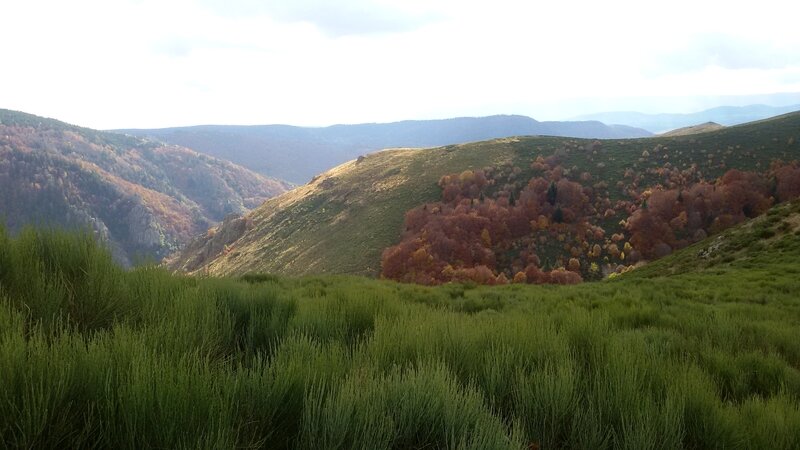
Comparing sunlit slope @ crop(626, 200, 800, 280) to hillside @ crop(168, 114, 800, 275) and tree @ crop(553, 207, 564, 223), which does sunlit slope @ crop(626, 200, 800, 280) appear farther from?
tree @ crop(553, 207, 564, 223)

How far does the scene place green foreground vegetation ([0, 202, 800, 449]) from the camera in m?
2.00

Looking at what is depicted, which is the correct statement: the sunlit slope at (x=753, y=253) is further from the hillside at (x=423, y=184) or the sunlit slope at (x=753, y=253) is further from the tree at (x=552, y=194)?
the tree at (x=552, y=194)

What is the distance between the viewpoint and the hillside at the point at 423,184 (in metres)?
91.9

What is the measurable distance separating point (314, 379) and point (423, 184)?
116 meters

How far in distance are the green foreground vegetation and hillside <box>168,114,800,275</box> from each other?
7242 cm

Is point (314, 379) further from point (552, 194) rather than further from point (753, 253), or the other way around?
point (552, 194)

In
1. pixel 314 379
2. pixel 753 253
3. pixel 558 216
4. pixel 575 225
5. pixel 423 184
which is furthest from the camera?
pixel 423 184

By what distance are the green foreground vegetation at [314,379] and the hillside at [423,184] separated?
7242 cm

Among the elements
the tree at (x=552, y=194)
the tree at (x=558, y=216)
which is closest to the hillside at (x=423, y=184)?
the tree at (x=558, y=216)

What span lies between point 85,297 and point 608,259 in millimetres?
84558

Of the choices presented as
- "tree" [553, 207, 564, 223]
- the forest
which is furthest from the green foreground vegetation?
"tree" [553, 207, 564, 223]

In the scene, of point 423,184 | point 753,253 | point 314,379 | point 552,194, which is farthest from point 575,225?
point 314,379

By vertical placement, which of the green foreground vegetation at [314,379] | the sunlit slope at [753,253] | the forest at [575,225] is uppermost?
the green foreground vegetation at [314,379]

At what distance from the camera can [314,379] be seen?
2432mm
